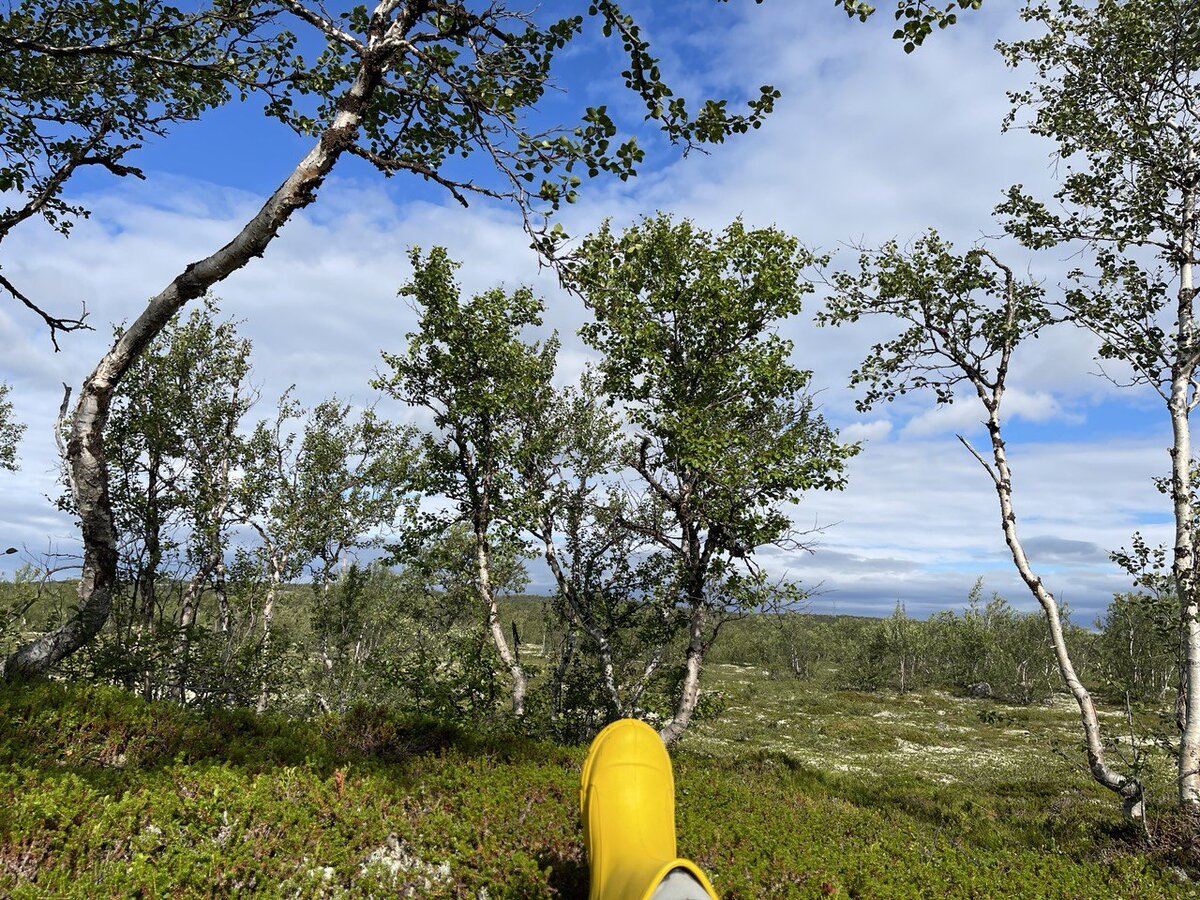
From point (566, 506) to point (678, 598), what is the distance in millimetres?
3776

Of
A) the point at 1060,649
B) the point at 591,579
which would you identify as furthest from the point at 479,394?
the point at 1060,649

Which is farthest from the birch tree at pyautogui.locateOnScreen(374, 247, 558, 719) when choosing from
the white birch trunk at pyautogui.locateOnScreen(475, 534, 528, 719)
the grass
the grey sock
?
the grey sock

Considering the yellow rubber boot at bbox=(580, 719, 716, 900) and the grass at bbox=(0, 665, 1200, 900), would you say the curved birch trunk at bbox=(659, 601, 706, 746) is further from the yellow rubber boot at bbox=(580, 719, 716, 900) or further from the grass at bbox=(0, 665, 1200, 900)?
the yellow rubber boot at bbox=(580, 719, 716, 900)

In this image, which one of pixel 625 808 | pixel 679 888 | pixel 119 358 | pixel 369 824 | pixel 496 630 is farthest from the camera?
pixel 496 630

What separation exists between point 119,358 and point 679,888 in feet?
23.3

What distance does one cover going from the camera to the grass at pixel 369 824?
5.16 meters

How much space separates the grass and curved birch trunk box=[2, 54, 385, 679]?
116 centimetres

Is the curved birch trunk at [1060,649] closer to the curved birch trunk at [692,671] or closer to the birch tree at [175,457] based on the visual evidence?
the curved birch trunk at [692,671]

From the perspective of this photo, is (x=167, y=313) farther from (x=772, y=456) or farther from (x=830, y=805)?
(x=830, y=805)

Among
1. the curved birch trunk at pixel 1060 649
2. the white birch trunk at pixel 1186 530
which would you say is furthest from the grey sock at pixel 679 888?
the white birch trunk at pixel 1186 530

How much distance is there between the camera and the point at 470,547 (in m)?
18.7

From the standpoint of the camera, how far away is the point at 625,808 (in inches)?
206

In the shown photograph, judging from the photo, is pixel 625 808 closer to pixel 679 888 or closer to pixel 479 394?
pixel 679 888

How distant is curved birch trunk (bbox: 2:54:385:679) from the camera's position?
5.65 meters
